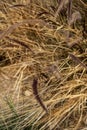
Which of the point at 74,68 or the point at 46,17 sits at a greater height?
the point at 46,17

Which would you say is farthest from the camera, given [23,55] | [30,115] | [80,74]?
[23,55]

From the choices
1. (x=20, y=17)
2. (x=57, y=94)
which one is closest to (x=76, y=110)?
(x=57, y=94)

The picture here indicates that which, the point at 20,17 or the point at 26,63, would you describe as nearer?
the point at 26,63

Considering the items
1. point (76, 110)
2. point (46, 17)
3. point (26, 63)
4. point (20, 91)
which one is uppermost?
point (46, 17)

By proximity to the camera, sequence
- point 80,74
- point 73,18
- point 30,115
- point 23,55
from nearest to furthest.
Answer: point 73,18, point 30,115, point 80,74, point 23,55

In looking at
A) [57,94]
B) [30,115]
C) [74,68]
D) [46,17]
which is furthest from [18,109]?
[46,17]

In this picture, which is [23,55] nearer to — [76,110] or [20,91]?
[20,91]

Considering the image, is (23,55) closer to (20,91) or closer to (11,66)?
(11,66)
